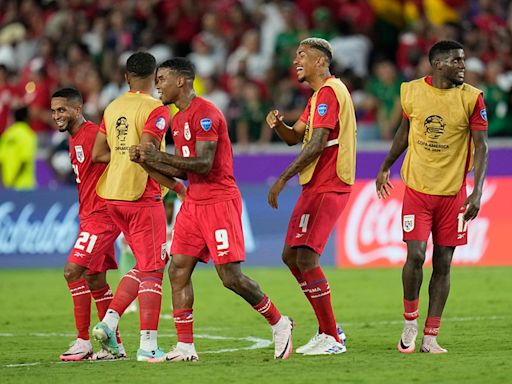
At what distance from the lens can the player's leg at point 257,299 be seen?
1028 centimetres

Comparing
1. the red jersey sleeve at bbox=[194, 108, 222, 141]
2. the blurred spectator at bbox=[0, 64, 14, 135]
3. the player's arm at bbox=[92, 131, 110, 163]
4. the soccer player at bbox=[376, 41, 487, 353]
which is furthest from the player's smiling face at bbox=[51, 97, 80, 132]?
the blurred spectator at bbox=[0, 64, 14, 135]

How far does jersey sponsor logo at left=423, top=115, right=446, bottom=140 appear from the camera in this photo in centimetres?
1075

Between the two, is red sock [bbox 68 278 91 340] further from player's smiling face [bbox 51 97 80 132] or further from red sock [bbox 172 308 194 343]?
player's smiling face [bbox 51 97 80 132]

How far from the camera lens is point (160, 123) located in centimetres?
1038

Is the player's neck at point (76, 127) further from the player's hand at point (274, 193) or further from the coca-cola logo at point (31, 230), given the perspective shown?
the coca-cola logo at point (31, 230)

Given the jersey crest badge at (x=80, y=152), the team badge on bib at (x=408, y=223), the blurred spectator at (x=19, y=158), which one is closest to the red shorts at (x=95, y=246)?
the jersey crest badge at (x=80, y=152)

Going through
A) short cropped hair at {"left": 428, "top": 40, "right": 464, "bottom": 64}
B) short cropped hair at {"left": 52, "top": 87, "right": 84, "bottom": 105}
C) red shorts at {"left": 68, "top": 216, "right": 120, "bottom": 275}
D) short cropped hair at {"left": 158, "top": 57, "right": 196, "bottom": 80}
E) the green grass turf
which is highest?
short cropped hair at {"left": 428, "top": 40, "right": 464, "bottom": 64}

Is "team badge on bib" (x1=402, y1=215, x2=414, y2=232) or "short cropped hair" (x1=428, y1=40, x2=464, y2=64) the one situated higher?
→ "short cropped hair" (x1=428, y1=40, x2=464, y2=64)

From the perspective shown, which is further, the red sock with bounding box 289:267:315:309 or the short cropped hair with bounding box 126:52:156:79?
the red sock with bounding box 289:267:315:309

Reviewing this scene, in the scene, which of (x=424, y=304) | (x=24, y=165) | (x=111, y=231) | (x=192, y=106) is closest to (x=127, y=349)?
(x=111, y=231)

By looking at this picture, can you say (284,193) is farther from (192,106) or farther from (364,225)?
(192,106)

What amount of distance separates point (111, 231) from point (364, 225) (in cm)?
828

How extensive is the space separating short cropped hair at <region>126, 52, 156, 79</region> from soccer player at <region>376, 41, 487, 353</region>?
226 cm

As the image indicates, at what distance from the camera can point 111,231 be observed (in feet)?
36.1
